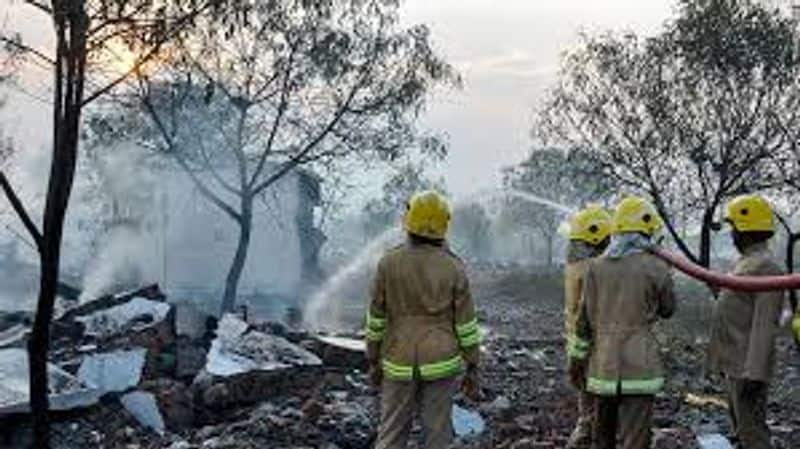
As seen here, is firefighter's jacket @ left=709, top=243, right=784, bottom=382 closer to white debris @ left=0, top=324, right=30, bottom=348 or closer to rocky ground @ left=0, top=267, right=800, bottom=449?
rocky ground @ left=0, top=267, right=800, bottom=449

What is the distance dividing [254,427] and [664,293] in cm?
415

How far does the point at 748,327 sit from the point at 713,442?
2.13m

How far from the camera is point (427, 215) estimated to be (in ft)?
21.2

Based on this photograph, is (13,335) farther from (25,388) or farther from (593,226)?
(593,226)

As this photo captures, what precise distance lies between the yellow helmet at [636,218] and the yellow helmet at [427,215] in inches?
38.3

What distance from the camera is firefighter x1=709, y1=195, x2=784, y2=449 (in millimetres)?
6430

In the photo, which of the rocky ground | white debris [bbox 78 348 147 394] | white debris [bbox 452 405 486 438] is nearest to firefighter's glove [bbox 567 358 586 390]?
the rocky ground

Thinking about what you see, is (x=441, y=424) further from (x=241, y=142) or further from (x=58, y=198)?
(x=241, y=142)

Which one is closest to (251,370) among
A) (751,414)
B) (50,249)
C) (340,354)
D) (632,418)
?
(340,354)

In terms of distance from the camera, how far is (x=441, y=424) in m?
6.64

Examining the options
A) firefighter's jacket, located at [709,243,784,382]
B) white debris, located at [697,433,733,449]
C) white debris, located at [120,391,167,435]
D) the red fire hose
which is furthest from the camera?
white debris, located at [120,391,167,435]

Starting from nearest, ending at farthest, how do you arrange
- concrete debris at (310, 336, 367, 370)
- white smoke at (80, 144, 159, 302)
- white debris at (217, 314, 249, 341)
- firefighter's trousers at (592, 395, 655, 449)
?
firefighter's trousers at (592, 395, 655, 449) → white debris at (217, 314, 249, 341) → concrete debris at (310, 336, 367, 370) → white smoke at (80, 144, 159, 302)

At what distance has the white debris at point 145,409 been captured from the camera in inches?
398

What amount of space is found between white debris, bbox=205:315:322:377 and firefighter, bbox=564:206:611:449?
3766 millimetres
